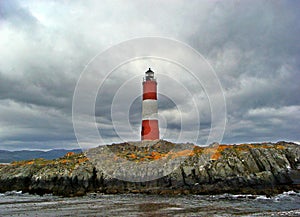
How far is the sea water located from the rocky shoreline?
312 cm

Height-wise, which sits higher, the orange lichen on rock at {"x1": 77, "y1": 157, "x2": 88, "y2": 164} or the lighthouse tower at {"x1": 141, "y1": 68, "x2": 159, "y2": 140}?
the lighthouse tower at {"x1": 141, "y1": 68, "x2": 159, "y2": 140}

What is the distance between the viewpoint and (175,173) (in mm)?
43188

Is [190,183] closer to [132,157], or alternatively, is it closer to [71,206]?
[132,157]

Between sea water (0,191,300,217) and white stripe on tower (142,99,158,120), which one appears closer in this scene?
sea water (0,191,300,217)

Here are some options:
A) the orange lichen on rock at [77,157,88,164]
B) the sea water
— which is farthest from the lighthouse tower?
the sea water

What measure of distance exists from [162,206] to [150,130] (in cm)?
2678

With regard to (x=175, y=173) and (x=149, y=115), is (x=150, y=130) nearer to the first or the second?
(x=149, y=115)

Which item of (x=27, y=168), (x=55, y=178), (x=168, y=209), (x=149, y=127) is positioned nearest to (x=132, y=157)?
(x=149, y=127)

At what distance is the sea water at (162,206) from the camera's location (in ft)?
89.4

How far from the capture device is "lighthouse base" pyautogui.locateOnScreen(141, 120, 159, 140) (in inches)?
2227

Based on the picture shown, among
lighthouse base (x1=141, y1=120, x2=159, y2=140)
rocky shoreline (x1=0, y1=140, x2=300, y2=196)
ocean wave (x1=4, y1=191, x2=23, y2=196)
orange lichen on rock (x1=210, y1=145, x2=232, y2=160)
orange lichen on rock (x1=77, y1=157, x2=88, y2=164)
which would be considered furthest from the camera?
lighthouse base (x1=141, y1=120, x2=159, y2=140)

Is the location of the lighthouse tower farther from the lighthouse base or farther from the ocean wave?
the ocean wave

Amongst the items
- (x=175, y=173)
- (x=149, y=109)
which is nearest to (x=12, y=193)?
(x=175, y=173)

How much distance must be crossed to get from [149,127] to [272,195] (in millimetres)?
26381
